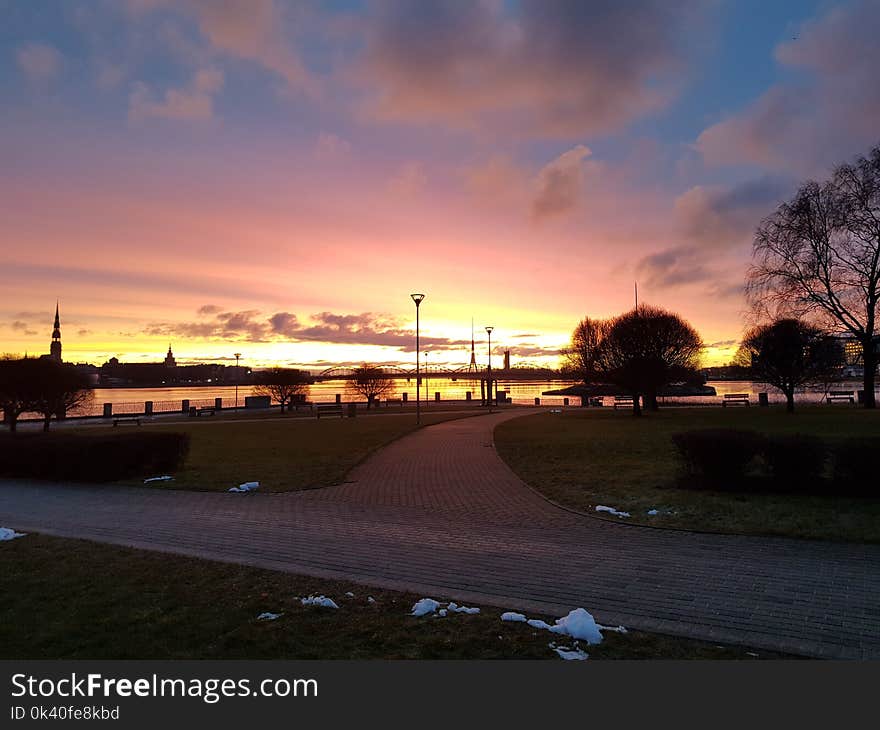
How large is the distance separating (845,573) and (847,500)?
395 cm

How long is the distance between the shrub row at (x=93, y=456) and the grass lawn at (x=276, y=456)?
2.25 ft

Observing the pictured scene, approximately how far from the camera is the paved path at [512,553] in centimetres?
492

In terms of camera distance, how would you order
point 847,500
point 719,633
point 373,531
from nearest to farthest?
point 719,633
point 373,531
point 847,500

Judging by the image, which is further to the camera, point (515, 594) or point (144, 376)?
point (144, 376)

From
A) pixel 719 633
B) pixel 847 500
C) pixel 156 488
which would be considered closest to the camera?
pixel 719 633

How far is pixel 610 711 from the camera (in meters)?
3.49

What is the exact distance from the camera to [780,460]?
33.8 ft

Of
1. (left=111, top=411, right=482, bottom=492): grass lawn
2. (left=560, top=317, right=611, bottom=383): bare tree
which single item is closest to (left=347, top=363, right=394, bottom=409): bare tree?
(left=560, top=317, right=611, bottom=383): bare tree

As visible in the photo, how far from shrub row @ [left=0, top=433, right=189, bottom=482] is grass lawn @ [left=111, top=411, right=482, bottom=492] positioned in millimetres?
686

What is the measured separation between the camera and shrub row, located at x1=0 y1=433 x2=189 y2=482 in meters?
13.4

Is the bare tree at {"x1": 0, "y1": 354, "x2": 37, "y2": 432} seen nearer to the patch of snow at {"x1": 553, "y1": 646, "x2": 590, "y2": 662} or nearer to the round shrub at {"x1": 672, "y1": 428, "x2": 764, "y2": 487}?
the round shrub at {"x1": 672, "y1": 428, "x2": 764, "y2": 487}

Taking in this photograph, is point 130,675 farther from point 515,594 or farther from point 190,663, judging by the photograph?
point 515,594

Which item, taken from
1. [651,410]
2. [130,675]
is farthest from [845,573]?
[651,410]

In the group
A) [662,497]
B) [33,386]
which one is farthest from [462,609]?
[33,386]
